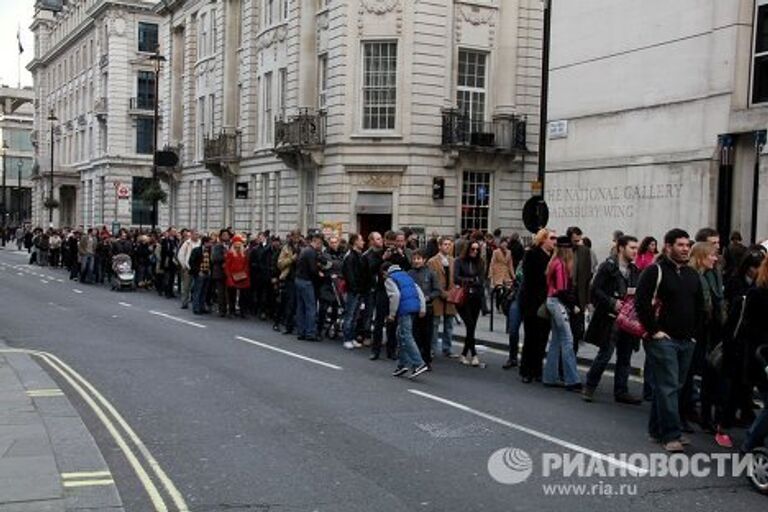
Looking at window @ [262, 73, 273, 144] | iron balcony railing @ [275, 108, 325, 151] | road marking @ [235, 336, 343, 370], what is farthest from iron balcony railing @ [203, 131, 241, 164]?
road marking @ [235, 336, 343, 370]

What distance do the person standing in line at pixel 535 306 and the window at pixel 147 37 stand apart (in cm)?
6628

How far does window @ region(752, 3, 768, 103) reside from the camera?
16.9 metres

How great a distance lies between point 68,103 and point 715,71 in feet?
258

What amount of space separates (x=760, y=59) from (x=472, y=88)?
17087mm

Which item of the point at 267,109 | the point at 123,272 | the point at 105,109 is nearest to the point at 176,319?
the point at 123,272

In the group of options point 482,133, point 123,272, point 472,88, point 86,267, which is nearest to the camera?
point 123,272

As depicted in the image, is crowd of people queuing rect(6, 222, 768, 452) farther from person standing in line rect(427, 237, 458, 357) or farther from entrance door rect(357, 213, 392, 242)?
entrance door rect(357, 213, 392, 242)

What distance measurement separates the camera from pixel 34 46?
330 ft

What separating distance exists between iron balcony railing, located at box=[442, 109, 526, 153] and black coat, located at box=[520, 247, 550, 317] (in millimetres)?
20884

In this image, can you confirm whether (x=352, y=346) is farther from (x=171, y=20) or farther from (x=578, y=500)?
(x=171, y=20)

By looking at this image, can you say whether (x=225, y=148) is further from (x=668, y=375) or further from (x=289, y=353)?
(x=668, y=375)

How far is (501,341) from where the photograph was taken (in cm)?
1547

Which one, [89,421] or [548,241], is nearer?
[89,421]

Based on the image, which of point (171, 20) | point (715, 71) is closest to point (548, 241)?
point (715, 71)
